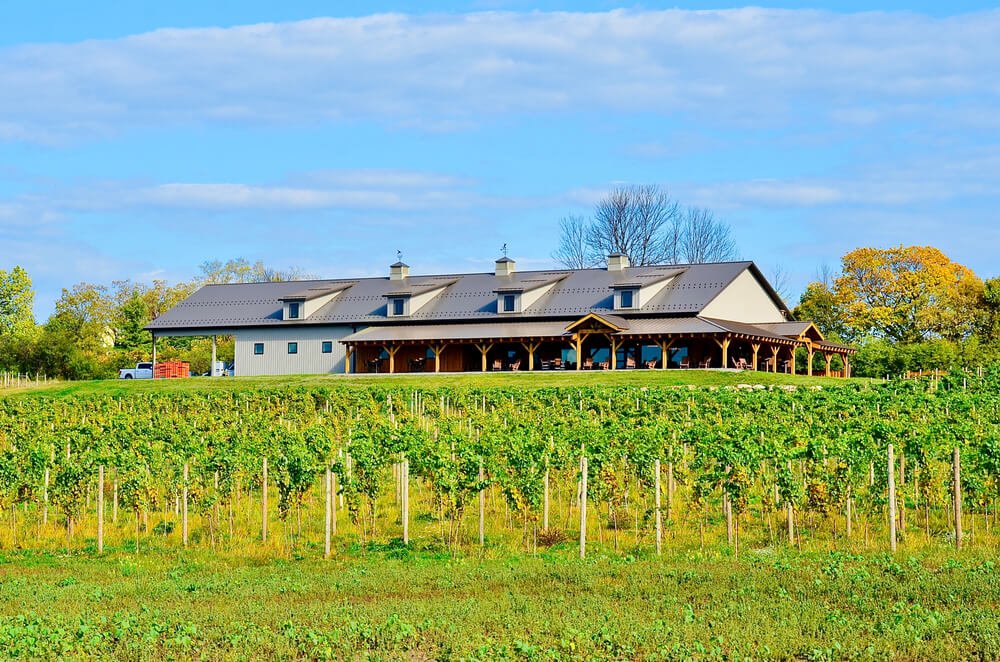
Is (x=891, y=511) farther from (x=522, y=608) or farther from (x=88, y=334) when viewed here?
(x=88, y=334)

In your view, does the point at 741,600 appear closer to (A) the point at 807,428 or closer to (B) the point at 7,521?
(A) the point at 807,428

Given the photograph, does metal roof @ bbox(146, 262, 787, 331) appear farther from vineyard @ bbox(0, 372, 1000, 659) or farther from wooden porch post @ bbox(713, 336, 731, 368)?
vineyard @ bbox(0, 372, 1000, 659)

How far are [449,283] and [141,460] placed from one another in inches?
1765

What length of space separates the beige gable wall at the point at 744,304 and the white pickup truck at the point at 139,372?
99.3 ft

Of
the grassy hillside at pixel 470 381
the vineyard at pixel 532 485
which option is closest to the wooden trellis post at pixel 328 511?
the vineyard at pixel 532 485

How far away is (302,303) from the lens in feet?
211

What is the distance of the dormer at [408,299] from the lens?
63.1 m

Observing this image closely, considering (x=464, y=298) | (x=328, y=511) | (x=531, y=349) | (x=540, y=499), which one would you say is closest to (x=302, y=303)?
(x=464, y=298)

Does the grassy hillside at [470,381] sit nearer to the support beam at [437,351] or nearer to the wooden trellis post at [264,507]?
the support beam at [437,351]

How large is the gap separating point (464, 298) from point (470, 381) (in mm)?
11628

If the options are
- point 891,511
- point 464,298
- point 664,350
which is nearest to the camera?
point 891,511

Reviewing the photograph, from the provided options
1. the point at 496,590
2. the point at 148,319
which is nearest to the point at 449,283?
the point at 148,319

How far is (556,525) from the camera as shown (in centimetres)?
2116

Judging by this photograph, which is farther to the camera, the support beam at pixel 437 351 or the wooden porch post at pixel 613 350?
the support beam at pixel 437 351
